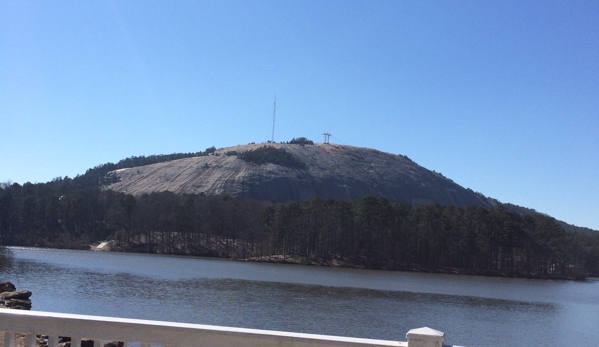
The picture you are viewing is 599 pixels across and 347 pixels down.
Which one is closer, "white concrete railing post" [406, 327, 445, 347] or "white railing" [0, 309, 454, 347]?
"white concrete railing post" [406, 327, 445, 347]

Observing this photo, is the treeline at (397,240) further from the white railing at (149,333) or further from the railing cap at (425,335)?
A: the railing cap at (425,335)

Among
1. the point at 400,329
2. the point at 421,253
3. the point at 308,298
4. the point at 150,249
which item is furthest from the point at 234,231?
the point at 400,329

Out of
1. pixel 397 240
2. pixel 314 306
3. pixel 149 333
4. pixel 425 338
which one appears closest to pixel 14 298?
pixel 314 306

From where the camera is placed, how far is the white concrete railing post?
17.5 ft

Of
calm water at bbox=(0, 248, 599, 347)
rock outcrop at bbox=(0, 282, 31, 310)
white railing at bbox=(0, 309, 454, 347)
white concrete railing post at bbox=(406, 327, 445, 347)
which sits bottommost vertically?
calm water at bbox=(0, 248, 599, 347)

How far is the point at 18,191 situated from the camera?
517 feet

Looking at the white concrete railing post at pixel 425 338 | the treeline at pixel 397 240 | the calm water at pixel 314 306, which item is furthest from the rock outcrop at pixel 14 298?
the treeline at pixel 397 240

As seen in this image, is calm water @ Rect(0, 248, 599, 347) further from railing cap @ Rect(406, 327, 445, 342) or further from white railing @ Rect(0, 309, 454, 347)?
railing cap @ Rect(406, 327, 445, 342)

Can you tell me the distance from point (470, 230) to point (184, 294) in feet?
267

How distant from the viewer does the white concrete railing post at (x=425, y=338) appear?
5328 mm

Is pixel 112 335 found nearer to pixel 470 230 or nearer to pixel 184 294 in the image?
pixel 184 294

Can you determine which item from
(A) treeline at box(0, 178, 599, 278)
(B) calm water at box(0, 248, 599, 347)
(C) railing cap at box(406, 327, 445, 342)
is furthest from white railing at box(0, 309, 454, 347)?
(A) treeline at box(0, 178, 599, 278)

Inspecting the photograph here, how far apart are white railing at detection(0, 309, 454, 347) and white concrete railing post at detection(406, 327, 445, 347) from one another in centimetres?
8

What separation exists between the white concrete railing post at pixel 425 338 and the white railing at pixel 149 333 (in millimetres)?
80
